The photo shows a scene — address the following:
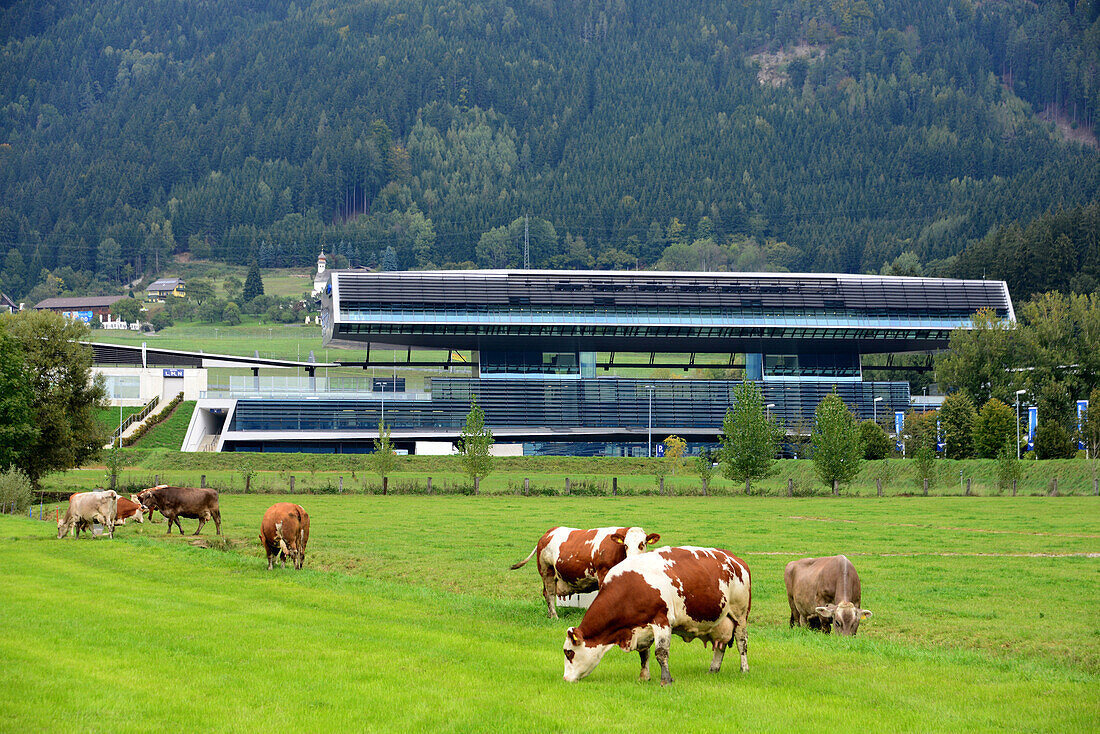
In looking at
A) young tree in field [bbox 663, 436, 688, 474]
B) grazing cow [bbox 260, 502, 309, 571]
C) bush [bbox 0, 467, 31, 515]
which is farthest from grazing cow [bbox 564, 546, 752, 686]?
young tree in field [bbox 663, 436, 688, 474]

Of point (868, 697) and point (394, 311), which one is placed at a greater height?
point (394, 311)

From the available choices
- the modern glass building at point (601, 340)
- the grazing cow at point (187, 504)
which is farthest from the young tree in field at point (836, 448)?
the modern glass building at point (601, 340)

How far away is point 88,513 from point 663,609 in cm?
2393

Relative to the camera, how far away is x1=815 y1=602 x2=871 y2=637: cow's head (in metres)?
17.6

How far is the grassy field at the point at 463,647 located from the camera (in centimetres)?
1152

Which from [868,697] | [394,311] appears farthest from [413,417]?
[868,697]

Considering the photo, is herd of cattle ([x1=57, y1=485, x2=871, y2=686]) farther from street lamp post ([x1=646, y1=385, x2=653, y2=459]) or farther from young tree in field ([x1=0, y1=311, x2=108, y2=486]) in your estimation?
street lamp post ([x1=646, y1=385, x2=653, y2=459])

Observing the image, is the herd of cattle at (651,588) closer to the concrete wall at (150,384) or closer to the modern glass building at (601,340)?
the modern glass building at (601,340)

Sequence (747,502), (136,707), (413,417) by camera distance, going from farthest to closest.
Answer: (413,417), (747,502), (136,707)

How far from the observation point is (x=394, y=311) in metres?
122

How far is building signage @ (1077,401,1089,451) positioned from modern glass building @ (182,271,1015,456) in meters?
35.4

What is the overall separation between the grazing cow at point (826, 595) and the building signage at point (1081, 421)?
70531 millimetres

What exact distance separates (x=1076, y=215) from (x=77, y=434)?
140 meters

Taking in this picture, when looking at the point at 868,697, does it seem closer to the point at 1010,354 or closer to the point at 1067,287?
the point at 1010,354
